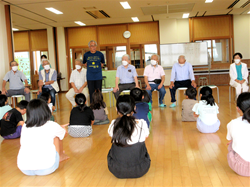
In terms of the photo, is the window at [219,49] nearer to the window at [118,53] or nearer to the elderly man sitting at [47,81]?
the window at [118,53]

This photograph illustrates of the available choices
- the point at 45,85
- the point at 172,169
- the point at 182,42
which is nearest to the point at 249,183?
the point at 172,169

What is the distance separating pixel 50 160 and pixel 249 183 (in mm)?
1714

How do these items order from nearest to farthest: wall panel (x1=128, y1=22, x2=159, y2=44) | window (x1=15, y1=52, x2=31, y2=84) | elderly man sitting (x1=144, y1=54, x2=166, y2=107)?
elderly man sitting (x1=144, y1=54, x2=166, y2=107) → wall panel (x1=128, y1=22, x2=159, y2=44) → window (x1=15, y1=52, x2=31, y2=84)

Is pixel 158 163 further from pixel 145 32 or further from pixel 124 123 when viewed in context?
pixel 145 32

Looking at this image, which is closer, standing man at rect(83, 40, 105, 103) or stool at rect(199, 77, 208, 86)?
standing man at rect(83, 40, 105, 103)

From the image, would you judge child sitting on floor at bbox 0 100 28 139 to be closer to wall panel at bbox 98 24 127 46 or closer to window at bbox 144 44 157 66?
wall panel at bbox 98 24 127 46

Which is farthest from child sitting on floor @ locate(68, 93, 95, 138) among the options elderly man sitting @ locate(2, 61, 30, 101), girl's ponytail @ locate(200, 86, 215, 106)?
elderly man sitting @ locate(2, 61, 30, 101)

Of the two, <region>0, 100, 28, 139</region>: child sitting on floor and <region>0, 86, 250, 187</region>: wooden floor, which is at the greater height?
<region>0, 100, 28, 139</region>: child sitting on floor

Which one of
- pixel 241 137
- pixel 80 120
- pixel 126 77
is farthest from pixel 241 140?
pixel 126 77

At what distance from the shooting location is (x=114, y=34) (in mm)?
12031

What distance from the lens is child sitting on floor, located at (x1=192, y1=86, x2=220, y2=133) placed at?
3666 millimetres

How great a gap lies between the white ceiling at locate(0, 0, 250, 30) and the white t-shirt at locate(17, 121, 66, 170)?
601cm

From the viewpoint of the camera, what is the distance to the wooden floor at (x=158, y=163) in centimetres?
226

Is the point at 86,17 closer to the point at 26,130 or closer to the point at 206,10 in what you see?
the point at 206,10
